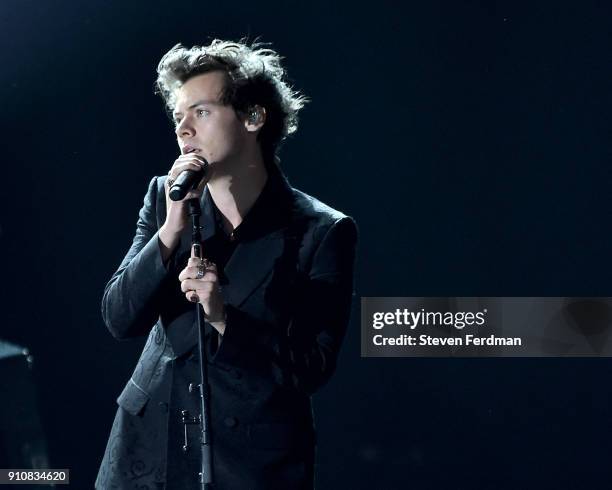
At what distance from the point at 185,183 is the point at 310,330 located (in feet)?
1.60

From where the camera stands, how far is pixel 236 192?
2.05m

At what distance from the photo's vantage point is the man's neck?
2037mm

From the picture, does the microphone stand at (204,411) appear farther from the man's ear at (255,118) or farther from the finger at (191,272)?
the man's ear at (255,118)

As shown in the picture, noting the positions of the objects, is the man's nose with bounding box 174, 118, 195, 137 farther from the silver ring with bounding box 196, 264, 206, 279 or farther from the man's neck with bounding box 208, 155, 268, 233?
the silver ring with bounding box 196, 264, 206, 279

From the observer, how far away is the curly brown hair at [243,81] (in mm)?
2057

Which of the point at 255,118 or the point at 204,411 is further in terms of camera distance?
the point at 255,118

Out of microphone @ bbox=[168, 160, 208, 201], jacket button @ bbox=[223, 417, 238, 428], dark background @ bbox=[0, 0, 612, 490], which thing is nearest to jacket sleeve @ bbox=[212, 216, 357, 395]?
jacket button @ bbox=[223, 417, 238, 428]

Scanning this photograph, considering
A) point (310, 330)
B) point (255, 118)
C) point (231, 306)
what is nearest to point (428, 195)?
point (255, 118)

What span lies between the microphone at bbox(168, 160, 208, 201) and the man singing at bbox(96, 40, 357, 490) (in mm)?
18

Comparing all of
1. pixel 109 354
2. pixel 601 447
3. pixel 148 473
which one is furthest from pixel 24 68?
pixel 601 447

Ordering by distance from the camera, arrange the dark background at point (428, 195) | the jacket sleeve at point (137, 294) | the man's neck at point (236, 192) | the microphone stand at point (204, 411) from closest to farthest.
A: the microphone stand at point (204, 411) < the jacket sleeve at point (137, 294) < the man's neck at point (236, 192) < the dark background at point (428, 195)

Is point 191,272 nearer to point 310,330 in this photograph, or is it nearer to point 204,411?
point 204,411

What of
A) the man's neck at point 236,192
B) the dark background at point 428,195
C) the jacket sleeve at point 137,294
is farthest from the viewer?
the dark background at point 428,195

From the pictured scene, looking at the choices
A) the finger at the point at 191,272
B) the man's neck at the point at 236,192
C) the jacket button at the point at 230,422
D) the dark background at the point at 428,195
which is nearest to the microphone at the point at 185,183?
the finger at the point at 191,272
